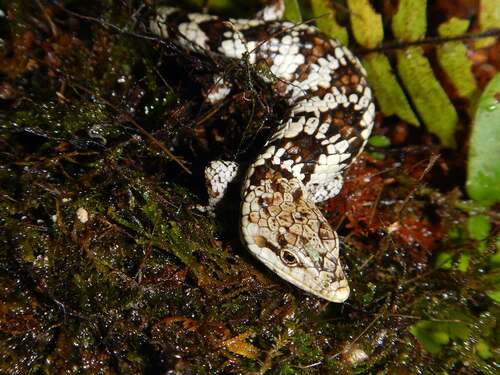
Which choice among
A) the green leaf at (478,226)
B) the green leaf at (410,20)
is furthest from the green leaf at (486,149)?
the green leaf at (410,20)

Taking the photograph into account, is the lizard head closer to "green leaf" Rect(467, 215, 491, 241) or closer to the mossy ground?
the mossy ground

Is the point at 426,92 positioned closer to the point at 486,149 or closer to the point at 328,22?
the point at 486,149

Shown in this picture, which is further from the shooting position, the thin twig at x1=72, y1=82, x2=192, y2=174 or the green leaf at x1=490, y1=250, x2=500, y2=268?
the green leaf at x1=490, y1=250, x2=500, y2=268

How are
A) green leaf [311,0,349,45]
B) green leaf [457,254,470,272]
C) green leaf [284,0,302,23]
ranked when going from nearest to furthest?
green leaf [457,254,470,272], green leaf [311,0,349,45], green leaf [284,0,302,23]

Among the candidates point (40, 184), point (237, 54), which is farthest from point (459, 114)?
point (40, 184)

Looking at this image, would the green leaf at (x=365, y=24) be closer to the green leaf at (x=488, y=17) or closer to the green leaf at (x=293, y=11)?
the green leaf at (x=293, y=11)

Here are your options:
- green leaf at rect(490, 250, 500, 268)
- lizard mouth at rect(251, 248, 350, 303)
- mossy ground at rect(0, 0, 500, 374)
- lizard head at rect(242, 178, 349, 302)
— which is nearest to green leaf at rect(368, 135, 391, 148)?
mossy ground at rect(0, 0, 500, 374)

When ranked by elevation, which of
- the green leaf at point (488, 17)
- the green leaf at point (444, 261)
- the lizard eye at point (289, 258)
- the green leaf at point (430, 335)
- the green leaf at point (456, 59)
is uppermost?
the green leaf at point (488, 17)
